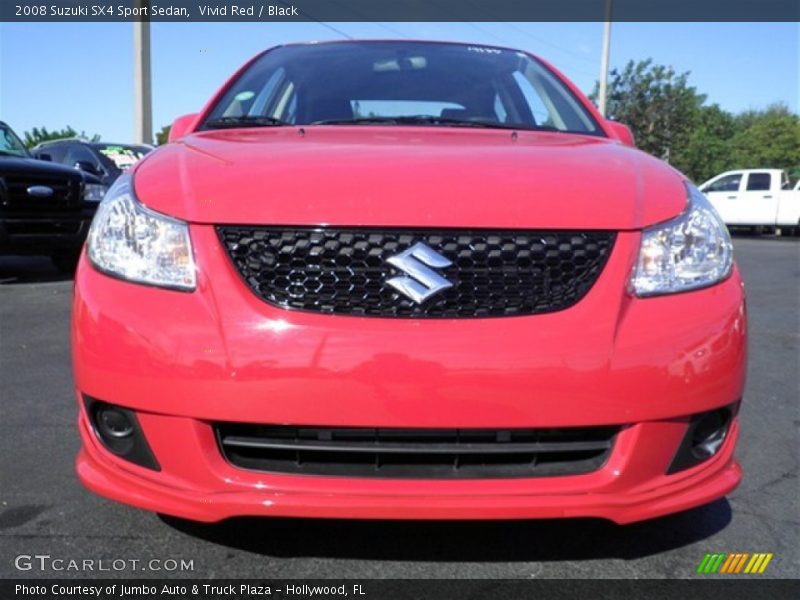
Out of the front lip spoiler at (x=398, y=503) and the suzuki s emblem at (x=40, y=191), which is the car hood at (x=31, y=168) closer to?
the suzuki s emblem at (x=40, y=191)

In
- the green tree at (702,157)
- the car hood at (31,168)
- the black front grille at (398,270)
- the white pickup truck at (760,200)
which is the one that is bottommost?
the green tree at (702,157)

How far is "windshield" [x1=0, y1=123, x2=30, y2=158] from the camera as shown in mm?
8156

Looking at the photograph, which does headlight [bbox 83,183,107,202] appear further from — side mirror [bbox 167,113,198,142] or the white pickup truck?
the white pickup truck

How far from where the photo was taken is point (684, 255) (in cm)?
208

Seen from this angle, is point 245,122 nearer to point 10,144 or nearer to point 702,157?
point 10,144

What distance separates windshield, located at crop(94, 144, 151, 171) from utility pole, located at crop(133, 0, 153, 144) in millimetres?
6519

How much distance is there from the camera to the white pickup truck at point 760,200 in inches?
813

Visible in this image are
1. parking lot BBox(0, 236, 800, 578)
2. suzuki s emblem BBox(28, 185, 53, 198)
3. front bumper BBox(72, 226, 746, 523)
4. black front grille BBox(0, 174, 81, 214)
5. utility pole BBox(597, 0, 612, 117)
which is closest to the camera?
front bumper BBox(72, 226, 746, 523)

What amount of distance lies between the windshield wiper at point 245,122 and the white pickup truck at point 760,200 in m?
19.5

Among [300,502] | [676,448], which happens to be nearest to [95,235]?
[300,502]

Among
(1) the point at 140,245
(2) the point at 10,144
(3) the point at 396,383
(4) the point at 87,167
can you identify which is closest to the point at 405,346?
(3) the point at 396,383

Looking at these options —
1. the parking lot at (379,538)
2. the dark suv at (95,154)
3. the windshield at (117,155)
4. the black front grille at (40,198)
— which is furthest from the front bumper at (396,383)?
the windshield at (117,155)

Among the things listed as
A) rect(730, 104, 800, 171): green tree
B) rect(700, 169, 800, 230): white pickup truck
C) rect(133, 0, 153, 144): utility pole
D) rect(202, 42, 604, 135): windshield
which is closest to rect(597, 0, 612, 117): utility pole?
rect(700, 169, 800, 230): white pickup truck

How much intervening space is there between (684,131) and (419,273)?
40.2m
